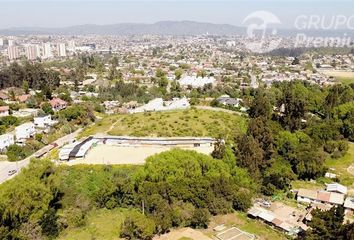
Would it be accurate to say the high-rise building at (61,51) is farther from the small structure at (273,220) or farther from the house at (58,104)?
the small structure at (273,220)

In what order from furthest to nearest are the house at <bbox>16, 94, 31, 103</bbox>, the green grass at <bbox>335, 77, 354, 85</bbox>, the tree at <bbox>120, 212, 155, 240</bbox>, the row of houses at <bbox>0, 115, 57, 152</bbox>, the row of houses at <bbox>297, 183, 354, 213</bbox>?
1. the green grass at <bbox>335, 77, 354, 85</bbox>
2. the house at <bbox>16, 94, 31, 103</bbox>
3. the row of houses at <bbox>0, 115, 57, 152</bbox>
4. the row of houses at <bbox>297, 183, 354, 213</bbox>
5. the tree at <bbox>120, 212, 155, 240</bbox>

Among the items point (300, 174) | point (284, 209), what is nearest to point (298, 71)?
point (300, 174)

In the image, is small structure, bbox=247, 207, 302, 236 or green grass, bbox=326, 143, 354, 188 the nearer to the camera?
small structure, bbox=247, 207, 302, 236

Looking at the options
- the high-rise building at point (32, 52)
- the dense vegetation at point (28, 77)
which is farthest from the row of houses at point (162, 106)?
the high-rise building at point (32, 52)

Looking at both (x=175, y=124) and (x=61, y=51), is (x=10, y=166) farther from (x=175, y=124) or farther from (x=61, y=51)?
(x=61, y=51)

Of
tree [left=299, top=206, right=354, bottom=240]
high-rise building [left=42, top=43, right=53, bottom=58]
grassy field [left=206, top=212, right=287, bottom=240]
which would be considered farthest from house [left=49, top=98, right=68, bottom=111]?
high-rise building [left=42, top=43, right=53, bottom=58]

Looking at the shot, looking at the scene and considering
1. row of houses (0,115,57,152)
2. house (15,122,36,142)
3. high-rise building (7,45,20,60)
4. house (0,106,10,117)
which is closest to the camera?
row of houses (0,115,57,152)

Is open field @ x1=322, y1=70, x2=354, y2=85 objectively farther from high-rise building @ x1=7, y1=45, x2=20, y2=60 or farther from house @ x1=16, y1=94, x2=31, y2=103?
high-rise building @ x1=7, y1=45, x2=20, y2=60
